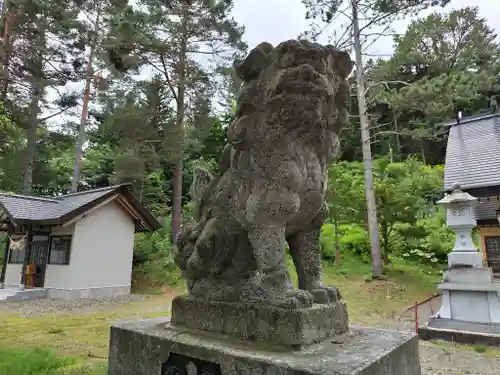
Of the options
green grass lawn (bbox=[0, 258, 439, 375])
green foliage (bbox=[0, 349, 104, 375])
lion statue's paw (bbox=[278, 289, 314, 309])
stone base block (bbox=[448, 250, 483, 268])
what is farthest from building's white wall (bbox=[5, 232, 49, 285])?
lion statue's paw (bbox=[278, 289, 314, 309])

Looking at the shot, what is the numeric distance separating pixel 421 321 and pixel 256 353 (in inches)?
262

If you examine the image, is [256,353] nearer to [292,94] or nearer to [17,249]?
[292,94]

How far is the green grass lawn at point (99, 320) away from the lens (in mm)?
3385

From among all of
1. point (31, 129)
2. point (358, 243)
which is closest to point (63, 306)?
point (31, 129)

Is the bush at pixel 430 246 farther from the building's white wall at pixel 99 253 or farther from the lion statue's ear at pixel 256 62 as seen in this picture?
the lion statue's ear at pixel 256 62

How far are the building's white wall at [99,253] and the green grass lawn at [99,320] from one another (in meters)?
1.71

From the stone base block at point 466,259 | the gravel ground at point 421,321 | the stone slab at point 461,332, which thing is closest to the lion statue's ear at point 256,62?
the gravel ground at point 421,321

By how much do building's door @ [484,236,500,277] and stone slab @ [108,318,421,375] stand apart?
328 inches

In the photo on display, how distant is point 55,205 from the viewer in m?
12.5

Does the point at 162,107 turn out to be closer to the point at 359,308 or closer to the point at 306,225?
the point at 359,308

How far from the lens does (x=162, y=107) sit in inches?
585

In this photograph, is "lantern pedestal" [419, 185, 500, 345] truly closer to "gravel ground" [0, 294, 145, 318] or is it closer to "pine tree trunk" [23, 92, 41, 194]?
"gravel ground" [0, 294, 145, 318]

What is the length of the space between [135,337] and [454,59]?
27029 mm

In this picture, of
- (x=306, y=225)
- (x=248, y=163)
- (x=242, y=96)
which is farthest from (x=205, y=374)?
(x=242, y=96)
